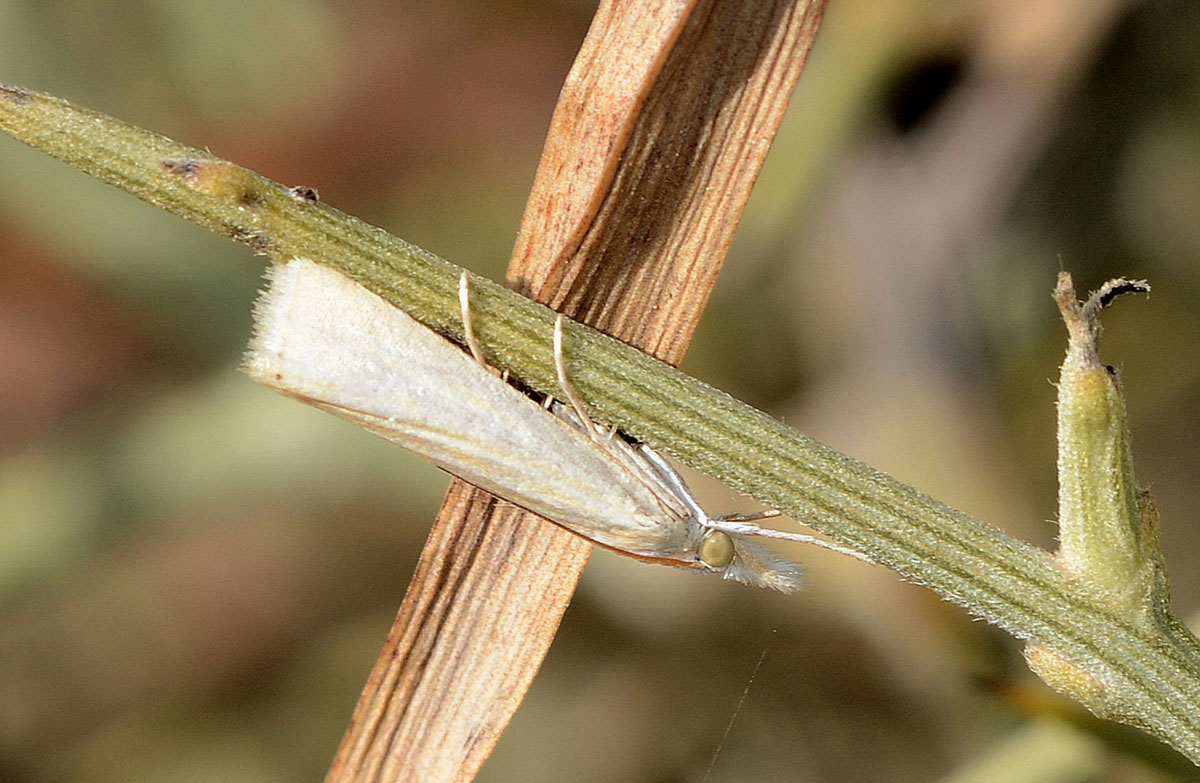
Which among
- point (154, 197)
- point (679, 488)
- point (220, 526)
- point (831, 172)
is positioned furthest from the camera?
point (220, 526)

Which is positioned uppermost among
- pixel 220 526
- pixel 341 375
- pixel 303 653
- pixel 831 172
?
pixel 831 172

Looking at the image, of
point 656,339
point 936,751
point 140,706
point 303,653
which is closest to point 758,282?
point 936,751

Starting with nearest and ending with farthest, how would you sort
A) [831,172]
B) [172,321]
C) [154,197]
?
[154,197]
[831,172]
[172,321]

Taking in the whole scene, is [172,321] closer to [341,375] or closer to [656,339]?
[341,375]

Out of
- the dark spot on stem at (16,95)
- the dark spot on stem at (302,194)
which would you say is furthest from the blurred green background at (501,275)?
the dark spot on stem at (16,95)

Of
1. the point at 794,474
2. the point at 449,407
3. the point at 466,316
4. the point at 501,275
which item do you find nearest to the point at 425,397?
the point at 449,407

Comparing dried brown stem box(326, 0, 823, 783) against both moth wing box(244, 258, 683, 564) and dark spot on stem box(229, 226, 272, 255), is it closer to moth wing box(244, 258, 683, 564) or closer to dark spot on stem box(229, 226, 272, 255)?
moth wing box(244, 258, 683, 564)

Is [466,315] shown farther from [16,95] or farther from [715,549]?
[715,549]
